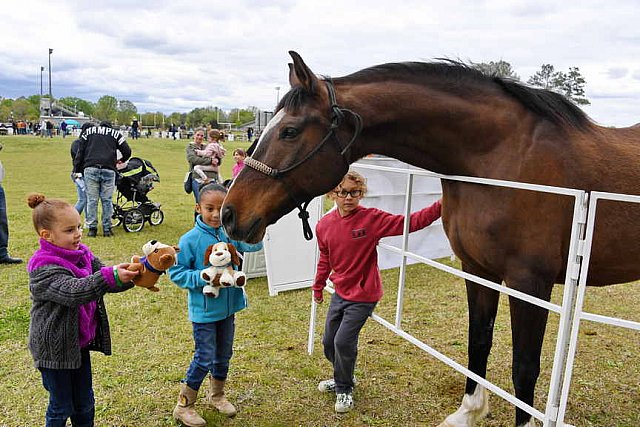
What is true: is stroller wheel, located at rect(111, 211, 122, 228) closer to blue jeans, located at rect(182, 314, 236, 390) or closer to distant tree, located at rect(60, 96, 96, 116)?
blue jeans, located at rect(182, 314, 236, 390)

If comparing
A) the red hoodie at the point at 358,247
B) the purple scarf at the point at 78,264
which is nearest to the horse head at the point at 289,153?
the purple scarf at the point at 78,264

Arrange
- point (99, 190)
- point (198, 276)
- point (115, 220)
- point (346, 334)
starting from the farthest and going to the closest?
point (115, 220) < point (99, 190) < point (346, 334) < point (198, 276)

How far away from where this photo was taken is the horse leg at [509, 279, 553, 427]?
2.33m

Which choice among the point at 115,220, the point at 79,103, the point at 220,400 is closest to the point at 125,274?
the point at 220,400

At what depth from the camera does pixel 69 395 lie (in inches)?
92.6

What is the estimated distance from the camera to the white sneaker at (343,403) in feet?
10.3

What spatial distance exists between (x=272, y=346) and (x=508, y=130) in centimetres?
274

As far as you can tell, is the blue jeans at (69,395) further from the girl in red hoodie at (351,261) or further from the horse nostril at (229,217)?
the girl in red hoodie at (351,261)

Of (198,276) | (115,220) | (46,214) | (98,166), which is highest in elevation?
(46,214)

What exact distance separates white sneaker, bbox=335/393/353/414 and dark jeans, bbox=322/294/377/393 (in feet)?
0.10

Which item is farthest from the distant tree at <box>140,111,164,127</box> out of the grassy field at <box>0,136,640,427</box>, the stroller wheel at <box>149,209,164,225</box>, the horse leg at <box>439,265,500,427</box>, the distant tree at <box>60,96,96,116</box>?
the horse leg at <box>439,265,500,427</box>

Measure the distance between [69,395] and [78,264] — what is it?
65cm

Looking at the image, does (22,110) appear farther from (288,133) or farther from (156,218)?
(288,133)

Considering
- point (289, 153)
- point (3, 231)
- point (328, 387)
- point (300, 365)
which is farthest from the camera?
point (3, 231)
